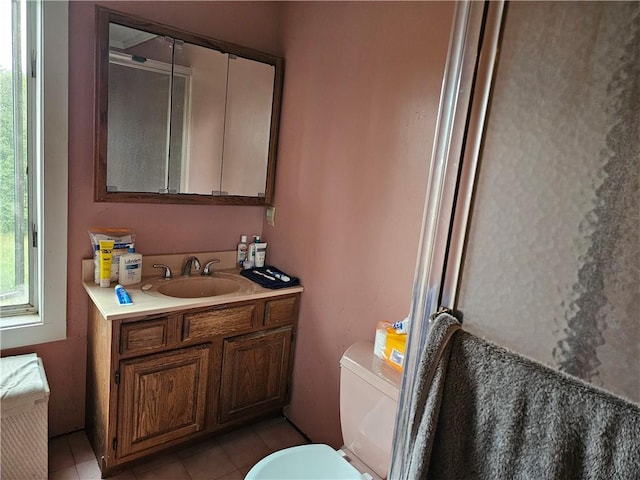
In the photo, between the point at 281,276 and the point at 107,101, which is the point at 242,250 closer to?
the point at 281,276

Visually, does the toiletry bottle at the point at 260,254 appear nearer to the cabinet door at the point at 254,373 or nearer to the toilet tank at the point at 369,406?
the cabinet door at the point at 254,373

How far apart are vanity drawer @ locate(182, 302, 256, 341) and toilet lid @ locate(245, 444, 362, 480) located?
65 centimetres

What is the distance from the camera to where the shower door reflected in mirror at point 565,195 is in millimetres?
525

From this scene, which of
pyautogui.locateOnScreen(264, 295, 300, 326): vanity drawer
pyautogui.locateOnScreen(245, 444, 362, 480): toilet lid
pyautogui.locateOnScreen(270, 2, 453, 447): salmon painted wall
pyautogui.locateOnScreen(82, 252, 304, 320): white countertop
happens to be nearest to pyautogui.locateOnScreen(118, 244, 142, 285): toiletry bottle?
pyautogui.locateOnScreen(82, 252, 304, 320): white countertop

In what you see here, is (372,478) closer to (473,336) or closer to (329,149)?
(473,336)

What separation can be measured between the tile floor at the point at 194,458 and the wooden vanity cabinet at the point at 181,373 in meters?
0.07

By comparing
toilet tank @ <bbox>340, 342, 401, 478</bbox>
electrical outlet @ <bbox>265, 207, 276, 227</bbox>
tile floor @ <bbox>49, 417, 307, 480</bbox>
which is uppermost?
electrical outlet @ <bbox>265, 207, 276, 227</bbox>

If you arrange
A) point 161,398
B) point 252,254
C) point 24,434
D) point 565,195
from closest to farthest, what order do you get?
point 565,195 → point 24,434 → point 161,398 → point 252,254

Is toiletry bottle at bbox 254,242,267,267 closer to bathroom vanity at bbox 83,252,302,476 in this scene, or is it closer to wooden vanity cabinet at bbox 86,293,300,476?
bathroom vanity at bbox 83,252,302,476

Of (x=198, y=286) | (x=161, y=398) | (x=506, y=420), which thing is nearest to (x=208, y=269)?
(x=198, y=286)

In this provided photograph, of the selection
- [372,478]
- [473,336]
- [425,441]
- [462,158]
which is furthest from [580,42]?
[372,478]

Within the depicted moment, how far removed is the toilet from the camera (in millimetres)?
1365

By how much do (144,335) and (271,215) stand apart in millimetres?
957

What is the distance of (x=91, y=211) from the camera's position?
1.88 metres
